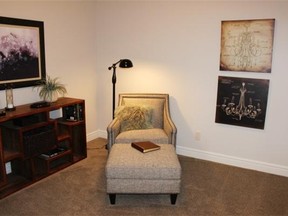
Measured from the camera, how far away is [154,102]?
3553 mm

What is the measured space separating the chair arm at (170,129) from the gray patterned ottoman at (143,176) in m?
0.51

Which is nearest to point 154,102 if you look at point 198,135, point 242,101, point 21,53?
point 198,135

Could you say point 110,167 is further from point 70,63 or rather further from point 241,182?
point 70,63

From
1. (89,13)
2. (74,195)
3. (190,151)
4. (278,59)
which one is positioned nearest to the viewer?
(74,195)

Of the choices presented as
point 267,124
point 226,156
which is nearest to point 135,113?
point 226,156

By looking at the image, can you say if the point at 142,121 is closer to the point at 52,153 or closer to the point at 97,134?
the point at 52,153

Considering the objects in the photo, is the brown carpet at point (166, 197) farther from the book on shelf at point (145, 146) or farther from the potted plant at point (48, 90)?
the potted plant at point (48, 90)

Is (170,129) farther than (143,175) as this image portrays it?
Yes

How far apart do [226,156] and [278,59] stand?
4.37ft

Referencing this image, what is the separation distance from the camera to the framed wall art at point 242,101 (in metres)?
3.12

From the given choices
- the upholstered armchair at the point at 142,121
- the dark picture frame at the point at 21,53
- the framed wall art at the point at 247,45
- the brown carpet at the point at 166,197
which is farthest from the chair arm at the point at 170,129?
the dark picture frame at the point at 21,53

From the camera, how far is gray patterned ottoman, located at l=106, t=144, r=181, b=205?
2.45 m

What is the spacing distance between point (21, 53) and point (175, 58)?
1.88 meters

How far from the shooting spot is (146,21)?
12.1ft
